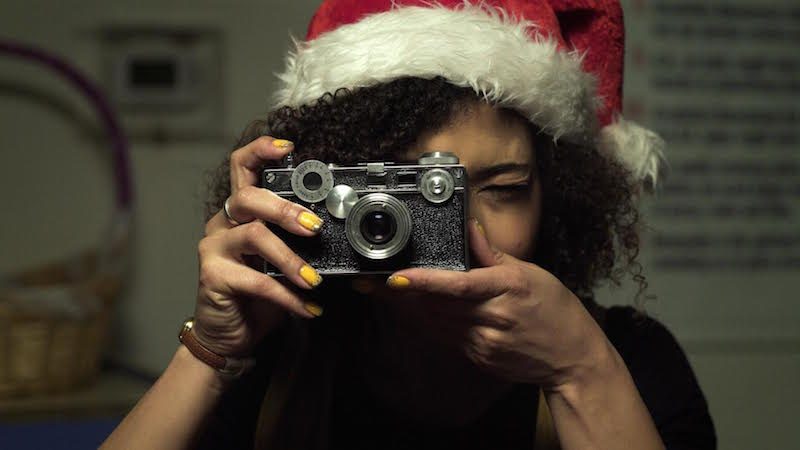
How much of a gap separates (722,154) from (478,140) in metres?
1.23

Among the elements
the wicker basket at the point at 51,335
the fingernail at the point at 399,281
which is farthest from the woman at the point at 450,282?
the wicker basket at the point at 51,335

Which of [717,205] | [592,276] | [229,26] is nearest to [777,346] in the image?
[717,205]

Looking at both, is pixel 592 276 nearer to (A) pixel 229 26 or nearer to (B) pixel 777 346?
(A) pixel 229 26

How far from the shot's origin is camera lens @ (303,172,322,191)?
687 millimetres

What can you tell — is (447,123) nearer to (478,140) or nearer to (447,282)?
(478,140)

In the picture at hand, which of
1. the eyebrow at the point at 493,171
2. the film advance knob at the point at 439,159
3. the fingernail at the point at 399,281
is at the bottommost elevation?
the fingernail at the point at 399,281

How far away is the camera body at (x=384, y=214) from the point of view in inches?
26.5

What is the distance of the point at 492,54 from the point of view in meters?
0.80

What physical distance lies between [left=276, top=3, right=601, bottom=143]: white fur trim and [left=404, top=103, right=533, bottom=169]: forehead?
0.06ft

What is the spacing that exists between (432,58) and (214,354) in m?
0.35

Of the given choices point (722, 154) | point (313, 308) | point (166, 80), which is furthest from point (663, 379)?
point (166, 80)

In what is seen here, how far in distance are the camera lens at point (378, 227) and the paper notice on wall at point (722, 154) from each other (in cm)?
123

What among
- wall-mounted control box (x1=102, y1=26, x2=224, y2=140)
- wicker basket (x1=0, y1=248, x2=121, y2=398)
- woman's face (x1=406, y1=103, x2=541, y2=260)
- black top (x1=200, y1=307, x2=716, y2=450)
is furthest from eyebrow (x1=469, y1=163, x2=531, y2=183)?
wall-mounted control box (x1=102, y1=26, x2=224, y2=140)

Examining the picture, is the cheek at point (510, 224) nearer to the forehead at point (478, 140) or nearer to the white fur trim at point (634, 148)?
the forehead at point (478, 140)
